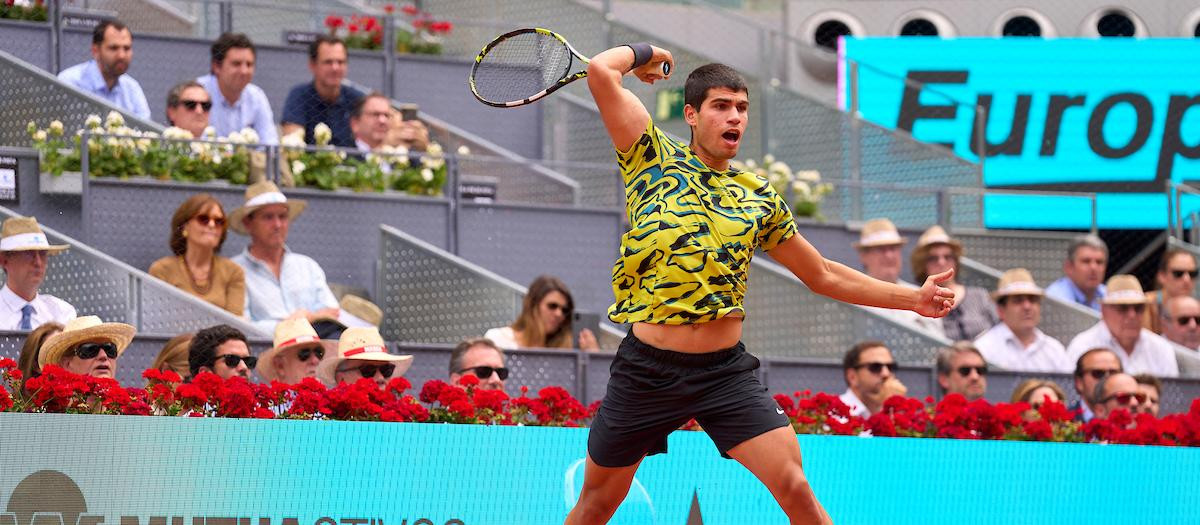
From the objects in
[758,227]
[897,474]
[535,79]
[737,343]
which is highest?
[535,79]

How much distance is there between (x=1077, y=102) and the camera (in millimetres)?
19219

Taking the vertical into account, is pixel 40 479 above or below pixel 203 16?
below

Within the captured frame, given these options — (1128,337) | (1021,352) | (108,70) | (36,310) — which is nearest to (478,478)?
(36,310)

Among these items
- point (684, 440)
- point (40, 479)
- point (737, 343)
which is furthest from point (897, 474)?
point (40, 479)

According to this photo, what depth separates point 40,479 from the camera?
7.18 m

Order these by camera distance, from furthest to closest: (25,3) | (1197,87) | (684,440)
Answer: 1. (1197,87)
2. (25,3)
3. (684,440)

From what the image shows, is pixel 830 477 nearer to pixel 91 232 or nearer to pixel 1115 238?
pixel 91 232

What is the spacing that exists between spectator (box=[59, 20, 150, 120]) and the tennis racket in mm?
6321

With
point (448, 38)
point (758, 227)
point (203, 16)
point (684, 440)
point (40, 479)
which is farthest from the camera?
point (448, 38)

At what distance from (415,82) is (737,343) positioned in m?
9.87

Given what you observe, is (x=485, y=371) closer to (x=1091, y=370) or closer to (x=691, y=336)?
(x=691, y=336)

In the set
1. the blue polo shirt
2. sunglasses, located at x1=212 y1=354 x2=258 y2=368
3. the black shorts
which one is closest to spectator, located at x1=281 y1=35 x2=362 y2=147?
the blue polo shirt

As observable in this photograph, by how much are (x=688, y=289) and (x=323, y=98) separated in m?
8.15

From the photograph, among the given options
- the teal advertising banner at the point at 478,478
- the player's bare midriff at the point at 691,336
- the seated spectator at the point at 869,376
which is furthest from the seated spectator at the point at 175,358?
the seated spectator at the point at 869,376
